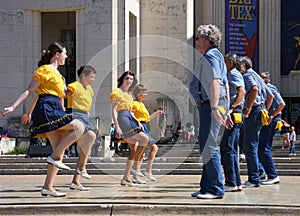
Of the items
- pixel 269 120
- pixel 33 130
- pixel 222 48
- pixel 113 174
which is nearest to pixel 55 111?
pixel 33 130

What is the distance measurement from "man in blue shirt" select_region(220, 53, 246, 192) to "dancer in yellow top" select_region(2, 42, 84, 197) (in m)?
2.25

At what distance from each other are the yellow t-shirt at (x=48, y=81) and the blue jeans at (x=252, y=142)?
3402mm

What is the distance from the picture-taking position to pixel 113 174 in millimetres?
15359

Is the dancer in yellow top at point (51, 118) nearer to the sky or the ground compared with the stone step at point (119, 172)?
nearer to the sky

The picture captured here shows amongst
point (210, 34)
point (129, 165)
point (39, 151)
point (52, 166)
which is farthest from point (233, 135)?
point (39, 151)

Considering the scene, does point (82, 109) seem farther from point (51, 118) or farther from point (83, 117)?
point (51, 118)

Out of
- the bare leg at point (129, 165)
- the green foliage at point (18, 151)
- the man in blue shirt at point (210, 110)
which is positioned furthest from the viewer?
the green foliage at point (18, 151)

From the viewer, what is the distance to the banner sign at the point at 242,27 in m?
38.8

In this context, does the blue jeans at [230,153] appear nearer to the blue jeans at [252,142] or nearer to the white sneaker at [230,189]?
the white sneaker at [230,189]

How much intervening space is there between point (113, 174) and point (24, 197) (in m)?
6.21

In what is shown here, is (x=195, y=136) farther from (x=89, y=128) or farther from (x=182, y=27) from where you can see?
(x=89, y=128)

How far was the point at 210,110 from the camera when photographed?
29.2 feet

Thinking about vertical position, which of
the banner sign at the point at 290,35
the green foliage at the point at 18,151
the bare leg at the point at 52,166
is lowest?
the green foliage at the point at 18,151

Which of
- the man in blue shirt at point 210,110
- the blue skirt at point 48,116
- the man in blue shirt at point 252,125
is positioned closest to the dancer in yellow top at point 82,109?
the blue skirt at point 48,116
